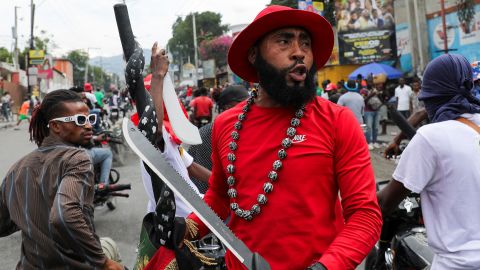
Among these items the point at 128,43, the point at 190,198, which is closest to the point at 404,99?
the point at 128,43

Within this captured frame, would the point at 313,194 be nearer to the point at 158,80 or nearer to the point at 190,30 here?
the point at 158,80

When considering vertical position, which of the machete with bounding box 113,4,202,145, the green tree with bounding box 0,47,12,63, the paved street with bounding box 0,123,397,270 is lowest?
the paved street with bounding box 0,123,397,270

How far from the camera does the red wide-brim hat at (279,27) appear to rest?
1971mm

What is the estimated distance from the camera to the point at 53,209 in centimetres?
251

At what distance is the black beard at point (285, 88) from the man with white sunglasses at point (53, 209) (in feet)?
3.65

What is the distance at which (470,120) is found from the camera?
2336 millimetres

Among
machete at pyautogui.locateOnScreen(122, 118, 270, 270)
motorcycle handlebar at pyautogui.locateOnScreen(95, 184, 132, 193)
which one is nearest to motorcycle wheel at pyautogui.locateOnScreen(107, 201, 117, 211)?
motorcycle handlebar at pyautogui.locateOnScreen(95, 184, 132, 193)

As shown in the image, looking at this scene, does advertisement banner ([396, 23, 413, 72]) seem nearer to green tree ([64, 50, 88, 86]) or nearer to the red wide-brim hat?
the red wide-brim hat

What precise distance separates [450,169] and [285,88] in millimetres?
821

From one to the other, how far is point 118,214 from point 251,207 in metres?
5.87

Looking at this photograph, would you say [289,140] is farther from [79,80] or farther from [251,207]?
[79,80]

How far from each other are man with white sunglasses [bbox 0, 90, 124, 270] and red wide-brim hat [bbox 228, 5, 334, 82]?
0.98m

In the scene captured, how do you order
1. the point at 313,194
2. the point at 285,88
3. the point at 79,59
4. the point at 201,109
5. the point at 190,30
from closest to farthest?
the point at 313,194 < the point at 285,88 < the point at 201,109 < the point at 190,30 < the point at 79,59

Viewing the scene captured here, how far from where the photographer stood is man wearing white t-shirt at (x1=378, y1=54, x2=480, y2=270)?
2.23 m
